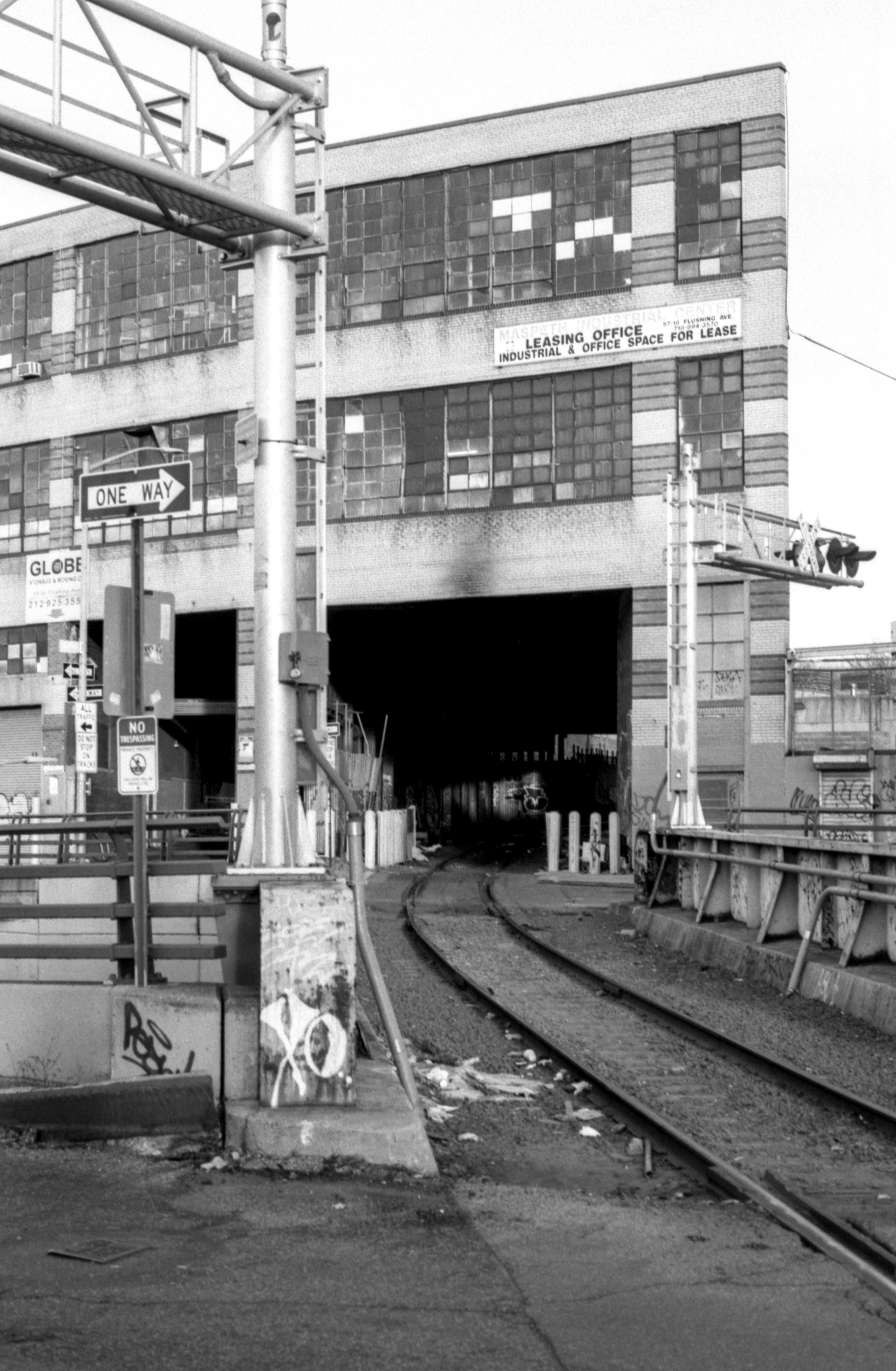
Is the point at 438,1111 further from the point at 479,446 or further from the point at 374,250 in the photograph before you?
the point at 374,250

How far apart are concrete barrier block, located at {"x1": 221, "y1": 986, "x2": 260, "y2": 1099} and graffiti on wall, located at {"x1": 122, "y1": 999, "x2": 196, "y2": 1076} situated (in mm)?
243

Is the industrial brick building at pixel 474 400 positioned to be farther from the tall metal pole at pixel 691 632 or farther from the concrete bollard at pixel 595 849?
the tall metal pole at pixel 691 632

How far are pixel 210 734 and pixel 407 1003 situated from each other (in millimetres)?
32894

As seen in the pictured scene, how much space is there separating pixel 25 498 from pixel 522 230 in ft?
52.8

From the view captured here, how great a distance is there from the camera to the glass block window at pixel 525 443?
38.7m

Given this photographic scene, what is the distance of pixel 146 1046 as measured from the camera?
9.05 meters

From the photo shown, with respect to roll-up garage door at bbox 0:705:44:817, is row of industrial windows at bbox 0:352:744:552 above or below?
above

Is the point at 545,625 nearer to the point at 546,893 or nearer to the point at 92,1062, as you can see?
the point at 546,893

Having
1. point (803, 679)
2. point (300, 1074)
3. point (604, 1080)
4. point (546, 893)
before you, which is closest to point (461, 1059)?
point (604, 1080)

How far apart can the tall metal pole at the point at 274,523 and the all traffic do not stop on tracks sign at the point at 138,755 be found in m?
1.07

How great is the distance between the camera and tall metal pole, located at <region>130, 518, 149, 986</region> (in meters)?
9.22

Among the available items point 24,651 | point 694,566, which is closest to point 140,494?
point 694,566

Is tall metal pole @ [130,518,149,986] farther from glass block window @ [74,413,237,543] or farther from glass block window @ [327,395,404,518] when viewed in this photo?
glass block window @ [74,413,237,543]

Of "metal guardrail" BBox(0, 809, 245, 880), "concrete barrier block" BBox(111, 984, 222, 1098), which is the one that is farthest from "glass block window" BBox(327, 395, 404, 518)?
"concrete barrier block" BBox(111, 984, 222, 1098)
